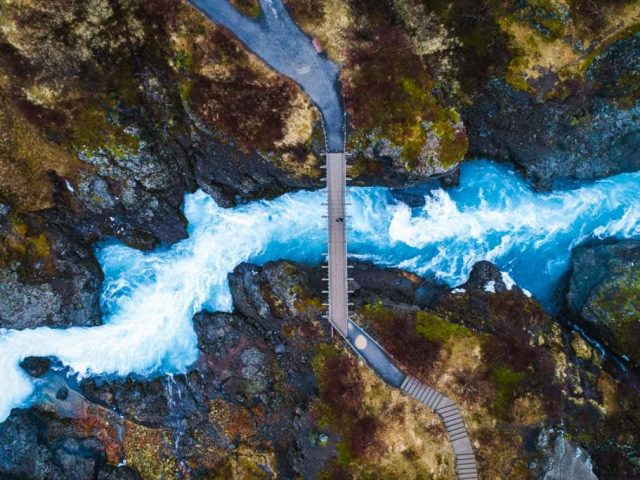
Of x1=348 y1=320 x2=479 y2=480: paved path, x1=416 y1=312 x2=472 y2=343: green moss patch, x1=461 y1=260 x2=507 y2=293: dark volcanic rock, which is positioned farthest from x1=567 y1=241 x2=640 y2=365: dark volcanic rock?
x1=348 y1=320 x2=479 y2=480: paved path

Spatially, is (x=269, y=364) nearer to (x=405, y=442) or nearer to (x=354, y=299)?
(x=354, y=299)

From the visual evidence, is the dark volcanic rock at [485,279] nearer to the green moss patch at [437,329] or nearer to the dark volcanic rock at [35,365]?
the green moss patch at [437,329]

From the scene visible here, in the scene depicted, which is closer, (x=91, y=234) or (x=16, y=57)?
(x=16, y=57)

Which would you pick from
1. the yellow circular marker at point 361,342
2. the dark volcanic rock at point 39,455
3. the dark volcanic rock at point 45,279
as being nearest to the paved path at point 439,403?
the yellow circular marker at point 361,342

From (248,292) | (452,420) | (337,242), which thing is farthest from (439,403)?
(248,292)

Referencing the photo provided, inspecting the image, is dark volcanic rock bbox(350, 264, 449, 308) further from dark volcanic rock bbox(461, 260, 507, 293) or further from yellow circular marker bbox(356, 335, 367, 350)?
yellow circular marker bbox(356, 335, 367, 350)

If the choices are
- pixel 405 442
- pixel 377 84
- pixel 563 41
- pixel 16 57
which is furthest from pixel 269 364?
pixel 563 41
